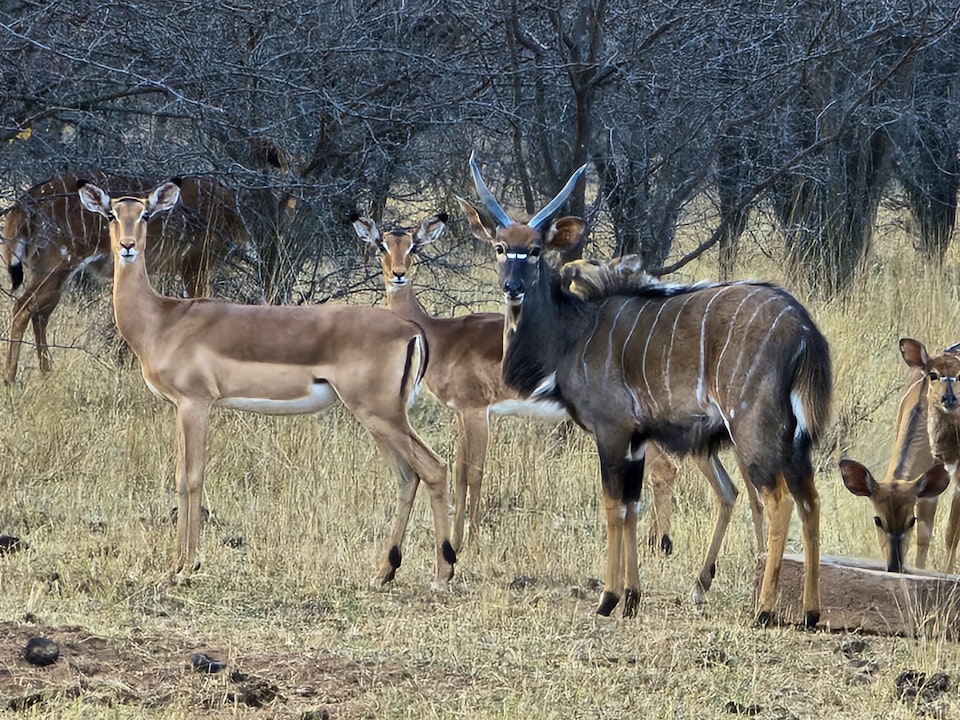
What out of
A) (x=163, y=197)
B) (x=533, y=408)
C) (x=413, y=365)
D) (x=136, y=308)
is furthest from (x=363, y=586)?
(x=163, y=197)

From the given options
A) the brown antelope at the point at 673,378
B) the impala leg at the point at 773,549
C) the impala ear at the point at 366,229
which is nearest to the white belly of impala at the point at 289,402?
the brown antelope at the point at 673,378

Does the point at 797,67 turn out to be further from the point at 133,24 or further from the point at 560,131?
the point at 133,24

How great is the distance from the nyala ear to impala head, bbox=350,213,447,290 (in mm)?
1440

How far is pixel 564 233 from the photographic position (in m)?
7.39

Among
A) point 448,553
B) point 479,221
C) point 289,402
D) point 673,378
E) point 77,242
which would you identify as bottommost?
point 448,553

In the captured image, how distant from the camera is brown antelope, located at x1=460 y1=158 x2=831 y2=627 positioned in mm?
6082

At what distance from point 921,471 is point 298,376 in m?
2.83

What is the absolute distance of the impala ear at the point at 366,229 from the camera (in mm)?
8578

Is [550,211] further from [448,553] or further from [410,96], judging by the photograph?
[410,96]

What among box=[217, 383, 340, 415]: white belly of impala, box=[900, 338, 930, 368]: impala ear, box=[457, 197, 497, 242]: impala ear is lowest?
box=[217, 383, 340, 415]: white belly of impala

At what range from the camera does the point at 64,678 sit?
17.0 feet

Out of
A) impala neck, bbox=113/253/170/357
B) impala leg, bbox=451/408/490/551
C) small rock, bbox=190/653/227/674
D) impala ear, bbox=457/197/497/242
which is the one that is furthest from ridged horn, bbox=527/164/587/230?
small rock, bbox=190/653/227/674

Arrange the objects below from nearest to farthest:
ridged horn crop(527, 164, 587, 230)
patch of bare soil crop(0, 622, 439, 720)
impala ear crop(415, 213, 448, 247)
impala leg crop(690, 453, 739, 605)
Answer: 1. patch of bare soil crop(0, 622, 439, 720)
2. impala leg crop(690, 453, 739, 605)
3. ridged horn crop(527, 164, 587, 230)
4. impala ear crop(415, 213, 448, 247)

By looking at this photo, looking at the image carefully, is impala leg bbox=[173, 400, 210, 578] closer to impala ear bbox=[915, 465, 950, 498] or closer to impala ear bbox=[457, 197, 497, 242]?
impala ear bbox=[457, 197, 497, 242]
